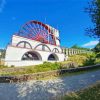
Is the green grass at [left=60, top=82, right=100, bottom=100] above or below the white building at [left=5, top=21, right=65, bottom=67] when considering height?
below

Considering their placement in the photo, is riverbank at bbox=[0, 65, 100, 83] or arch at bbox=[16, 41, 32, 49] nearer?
riverbank at bbox=[0, 65, 100, 83]

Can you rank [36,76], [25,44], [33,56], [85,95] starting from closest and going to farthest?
[85,95], [36,76], [25,44], [33,56]

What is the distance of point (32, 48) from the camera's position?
4706 centimetres

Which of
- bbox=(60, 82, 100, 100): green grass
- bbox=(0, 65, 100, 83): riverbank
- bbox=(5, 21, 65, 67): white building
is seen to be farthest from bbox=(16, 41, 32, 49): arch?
bbox=(60, 82, 100, 100): green grass

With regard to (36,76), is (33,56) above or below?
above

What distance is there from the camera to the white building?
3888 cm

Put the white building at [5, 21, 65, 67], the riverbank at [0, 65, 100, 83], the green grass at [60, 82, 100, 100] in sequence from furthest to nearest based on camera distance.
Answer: the white building at [5, 21, 65, 67] < the riverbank at [0, 65, 100, 83] < the green grass at [60, 82, 100, 100]

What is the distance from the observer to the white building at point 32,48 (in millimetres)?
38875

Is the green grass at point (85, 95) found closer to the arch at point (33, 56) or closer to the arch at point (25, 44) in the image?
the arch at point (25, 44)

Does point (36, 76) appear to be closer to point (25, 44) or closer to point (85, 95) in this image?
point (85, 95)

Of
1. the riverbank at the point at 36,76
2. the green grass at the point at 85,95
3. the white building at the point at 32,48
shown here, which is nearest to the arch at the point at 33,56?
the white building at the point at 32,48

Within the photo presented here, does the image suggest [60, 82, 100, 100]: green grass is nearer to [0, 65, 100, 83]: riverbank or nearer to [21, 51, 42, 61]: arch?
[0, 65, 100, 83]: riverbank

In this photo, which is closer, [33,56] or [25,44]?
[25,44]

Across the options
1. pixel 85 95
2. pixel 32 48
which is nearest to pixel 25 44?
pixel 32 48
